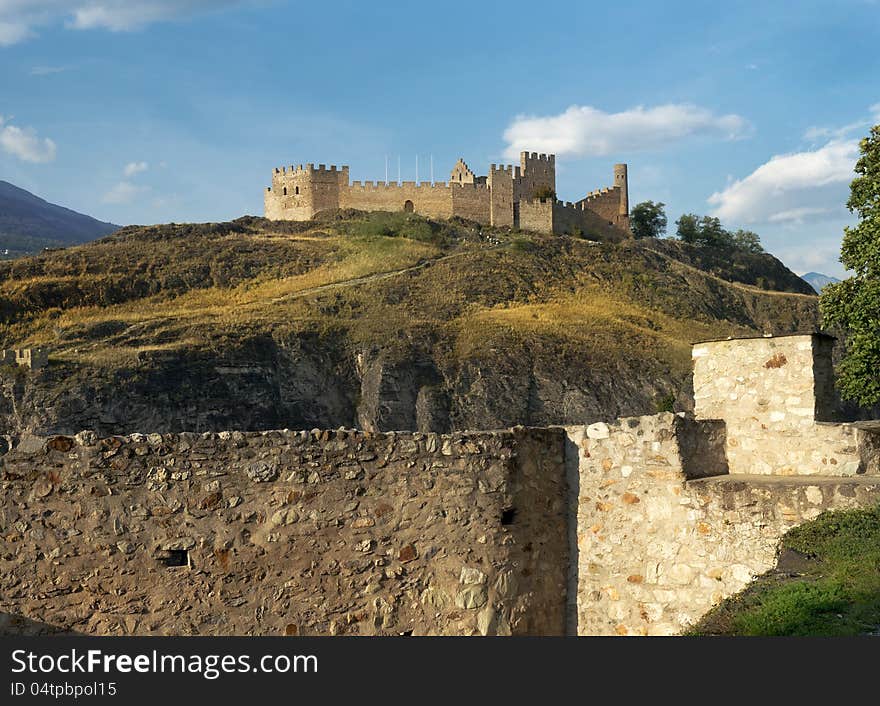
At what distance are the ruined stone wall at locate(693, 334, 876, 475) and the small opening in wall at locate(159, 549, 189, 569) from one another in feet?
13.9

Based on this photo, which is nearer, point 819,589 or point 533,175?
point 819,589

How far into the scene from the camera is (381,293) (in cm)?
6669

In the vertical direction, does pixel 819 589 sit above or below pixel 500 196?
below

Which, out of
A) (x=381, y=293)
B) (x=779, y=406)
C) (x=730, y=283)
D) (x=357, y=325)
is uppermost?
(x=730, y=283)

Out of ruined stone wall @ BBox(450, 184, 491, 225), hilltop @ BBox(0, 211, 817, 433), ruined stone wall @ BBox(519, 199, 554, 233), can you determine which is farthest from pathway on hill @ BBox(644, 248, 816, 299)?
ruined stone wall @ BBox(450, 184, 491, 225)

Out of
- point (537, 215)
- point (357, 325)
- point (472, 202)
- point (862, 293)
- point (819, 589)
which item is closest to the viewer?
point (819, 589)

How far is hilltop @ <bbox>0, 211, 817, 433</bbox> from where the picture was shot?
48719mm

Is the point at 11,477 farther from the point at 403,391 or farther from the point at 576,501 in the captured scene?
the point at 403,391

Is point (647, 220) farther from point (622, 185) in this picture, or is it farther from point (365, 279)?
point (365, 279)

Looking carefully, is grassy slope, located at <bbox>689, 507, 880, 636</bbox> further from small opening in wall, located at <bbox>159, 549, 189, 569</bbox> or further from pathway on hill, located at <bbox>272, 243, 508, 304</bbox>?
pathway on hill, located at <bbox>272, 243, 508, 304</bbox>

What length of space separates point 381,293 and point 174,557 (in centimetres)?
5924

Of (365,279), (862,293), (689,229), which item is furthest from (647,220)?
(862,293)

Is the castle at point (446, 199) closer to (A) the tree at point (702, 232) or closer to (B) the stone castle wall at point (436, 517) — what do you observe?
(A) the tree at point (702, 232)

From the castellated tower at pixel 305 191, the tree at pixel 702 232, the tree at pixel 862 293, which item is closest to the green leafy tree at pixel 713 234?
the tree at pixel 702 232
